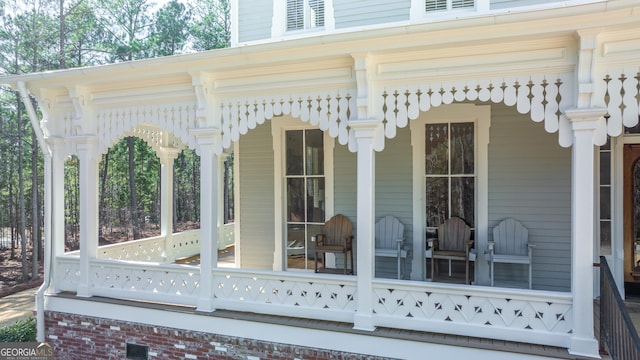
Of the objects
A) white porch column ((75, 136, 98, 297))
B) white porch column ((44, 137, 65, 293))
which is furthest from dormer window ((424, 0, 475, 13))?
white porch column ((44, 137, 65, 293))

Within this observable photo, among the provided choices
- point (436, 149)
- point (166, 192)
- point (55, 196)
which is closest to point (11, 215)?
point (166, 192)

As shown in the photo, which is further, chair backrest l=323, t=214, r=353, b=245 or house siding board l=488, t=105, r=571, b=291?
chair backrest l=323, t=214, r=353, b=245

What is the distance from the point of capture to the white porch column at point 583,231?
360 cm

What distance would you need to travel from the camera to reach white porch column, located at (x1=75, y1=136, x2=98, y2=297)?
18.4 ft

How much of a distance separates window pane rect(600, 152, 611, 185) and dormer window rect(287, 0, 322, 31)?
474cm

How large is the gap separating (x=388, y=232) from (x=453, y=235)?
93 centimetres

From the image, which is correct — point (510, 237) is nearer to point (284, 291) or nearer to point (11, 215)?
point (284, 291)

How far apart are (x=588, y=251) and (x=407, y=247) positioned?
265 centimetres

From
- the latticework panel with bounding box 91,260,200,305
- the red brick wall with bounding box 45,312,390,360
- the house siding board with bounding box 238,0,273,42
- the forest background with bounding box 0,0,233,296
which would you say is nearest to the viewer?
the red brick wall with bounding box 45,312,390,360

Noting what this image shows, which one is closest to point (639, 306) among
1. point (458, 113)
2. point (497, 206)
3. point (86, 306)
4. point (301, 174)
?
point (497, 206)

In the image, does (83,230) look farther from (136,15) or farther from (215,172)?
(136,15)

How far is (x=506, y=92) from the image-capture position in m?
3.90

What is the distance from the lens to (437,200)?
5.96 meters

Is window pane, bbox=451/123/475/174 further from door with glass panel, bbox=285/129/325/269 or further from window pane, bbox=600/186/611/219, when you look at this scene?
door with glass panel, bbox=285/129/325/269
